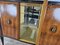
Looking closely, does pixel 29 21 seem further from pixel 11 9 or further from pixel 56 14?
pixel 56 14

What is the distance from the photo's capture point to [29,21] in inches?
42.7

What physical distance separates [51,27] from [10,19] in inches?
17.9

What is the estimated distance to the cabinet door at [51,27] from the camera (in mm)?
837

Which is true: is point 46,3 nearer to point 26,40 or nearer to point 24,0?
point 24,0

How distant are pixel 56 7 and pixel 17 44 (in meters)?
1.05

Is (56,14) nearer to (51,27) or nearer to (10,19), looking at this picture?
(51,27)

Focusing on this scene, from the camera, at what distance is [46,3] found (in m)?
0.87

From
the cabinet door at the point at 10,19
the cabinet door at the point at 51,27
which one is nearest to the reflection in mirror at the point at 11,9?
the cabinet door at the point at 10,19

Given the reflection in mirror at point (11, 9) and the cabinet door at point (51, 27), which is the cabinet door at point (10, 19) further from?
the cabinet door at point (51, 27)

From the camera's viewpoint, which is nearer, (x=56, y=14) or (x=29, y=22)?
(x=56, y=14)

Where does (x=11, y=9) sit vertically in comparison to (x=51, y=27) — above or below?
above

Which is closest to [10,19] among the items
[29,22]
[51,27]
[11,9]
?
[11,9]

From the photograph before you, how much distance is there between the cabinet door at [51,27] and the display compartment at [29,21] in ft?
0.53

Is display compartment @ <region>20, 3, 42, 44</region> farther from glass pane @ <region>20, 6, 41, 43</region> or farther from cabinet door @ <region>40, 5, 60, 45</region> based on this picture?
cabinet door @ <region>40, 5, 60, 45</region>
